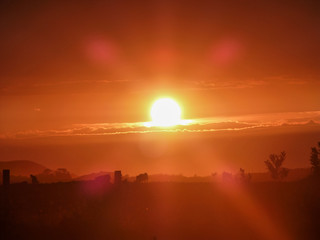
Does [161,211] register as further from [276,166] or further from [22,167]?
[22,167]

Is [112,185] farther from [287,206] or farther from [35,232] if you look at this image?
[287,206]

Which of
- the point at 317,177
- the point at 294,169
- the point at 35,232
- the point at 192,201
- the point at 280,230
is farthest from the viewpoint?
the point at 294,169

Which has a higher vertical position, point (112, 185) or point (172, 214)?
point (112, 185)

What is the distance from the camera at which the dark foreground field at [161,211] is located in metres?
26.7

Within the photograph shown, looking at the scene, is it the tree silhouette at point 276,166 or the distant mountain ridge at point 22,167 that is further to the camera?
the distant mountain ridge at point 22,167

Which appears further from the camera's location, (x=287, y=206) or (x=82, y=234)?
(x=287, y=206)

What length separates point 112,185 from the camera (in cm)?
3083

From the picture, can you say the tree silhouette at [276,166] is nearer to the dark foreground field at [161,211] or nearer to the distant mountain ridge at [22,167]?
the dark foreground field at [161,211]

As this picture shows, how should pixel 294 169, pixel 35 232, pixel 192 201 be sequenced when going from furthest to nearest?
pixel 294 169
pixel 192 201
pixel 35 232

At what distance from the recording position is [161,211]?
31.8 m

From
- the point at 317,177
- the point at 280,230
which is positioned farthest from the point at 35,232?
the point at 317,177

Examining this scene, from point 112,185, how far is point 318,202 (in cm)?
1157

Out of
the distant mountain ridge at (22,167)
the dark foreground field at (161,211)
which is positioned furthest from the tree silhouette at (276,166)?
the distant mountain ridge at (22,167)

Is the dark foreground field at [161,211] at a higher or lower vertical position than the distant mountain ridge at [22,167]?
lower
